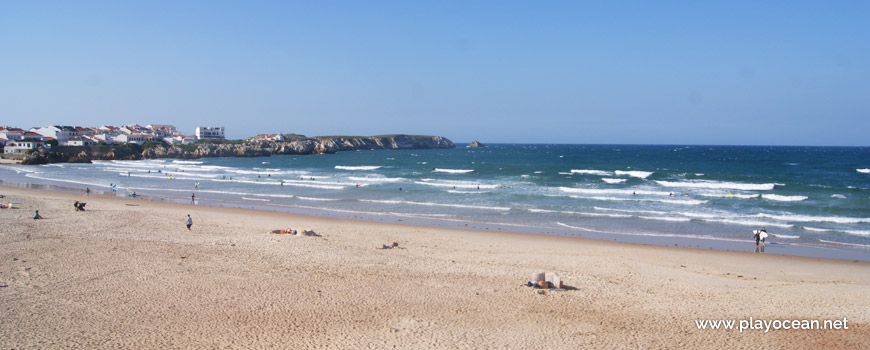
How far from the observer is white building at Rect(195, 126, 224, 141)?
12562cm

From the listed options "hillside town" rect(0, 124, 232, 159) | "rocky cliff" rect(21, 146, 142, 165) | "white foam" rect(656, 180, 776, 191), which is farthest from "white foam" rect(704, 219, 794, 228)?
"hillside town" rect(0, 124, 232, 159)

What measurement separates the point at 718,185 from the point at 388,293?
35874 millimetres

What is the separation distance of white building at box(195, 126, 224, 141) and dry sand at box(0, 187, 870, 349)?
374 feet

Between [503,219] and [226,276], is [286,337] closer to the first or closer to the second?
[226,276]

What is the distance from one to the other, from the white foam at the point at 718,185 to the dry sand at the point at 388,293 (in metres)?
21.9

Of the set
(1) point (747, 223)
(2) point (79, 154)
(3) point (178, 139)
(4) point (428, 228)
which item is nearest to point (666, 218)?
(1) point (747, 223)

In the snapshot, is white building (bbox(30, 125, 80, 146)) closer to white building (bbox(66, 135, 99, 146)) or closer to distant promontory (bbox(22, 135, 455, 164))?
white building (bbox(66, 135, 99, 146))

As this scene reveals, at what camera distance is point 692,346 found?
9055 mm

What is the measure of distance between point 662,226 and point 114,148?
Answer: 267 feet

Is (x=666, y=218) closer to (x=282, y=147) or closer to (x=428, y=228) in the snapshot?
(x=428, y=228)

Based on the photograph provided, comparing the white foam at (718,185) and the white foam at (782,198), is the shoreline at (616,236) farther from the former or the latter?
the white foam at (718,185)

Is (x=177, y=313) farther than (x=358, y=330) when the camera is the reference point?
Yes

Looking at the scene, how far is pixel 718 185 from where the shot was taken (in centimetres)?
3997

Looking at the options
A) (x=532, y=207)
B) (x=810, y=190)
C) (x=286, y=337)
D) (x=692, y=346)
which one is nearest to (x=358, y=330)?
(x=286, y=337)
